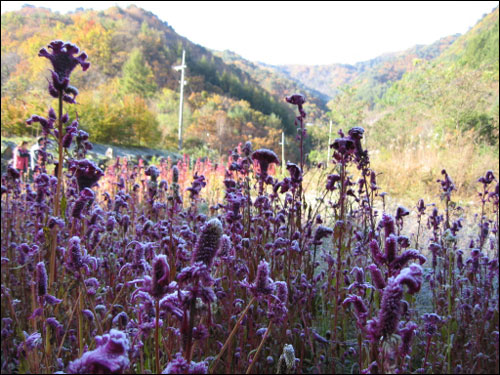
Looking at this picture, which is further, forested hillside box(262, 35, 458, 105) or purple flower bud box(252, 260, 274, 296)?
forested hillside box(262, 35, 458, 105)

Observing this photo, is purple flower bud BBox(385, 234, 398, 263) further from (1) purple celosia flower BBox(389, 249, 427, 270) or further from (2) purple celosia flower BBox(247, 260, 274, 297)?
(2) purple celosia flower BBox(247, 260, 274, 297)

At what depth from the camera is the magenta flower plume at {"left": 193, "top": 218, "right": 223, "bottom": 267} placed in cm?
71

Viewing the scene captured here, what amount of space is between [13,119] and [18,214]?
1230cm

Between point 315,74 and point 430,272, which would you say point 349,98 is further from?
point 315,74

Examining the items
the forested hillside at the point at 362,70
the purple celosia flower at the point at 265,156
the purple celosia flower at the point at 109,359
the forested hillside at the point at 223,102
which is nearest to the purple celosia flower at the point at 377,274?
the purple celosia flower at the point at 109,359

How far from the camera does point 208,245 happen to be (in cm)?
71

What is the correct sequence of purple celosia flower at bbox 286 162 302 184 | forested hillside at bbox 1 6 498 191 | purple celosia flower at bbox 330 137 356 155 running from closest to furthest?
purple celosia flower at bbox 330 137 356 155, purple celosia flower at bbox 286 162 302 184, forested hillside at bbox 1 6 498 191

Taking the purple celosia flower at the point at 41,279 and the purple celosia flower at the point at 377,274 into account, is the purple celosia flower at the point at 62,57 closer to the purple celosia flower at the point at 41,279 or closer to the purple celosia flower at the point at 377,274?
the purple celosia flower at the point at 41,279

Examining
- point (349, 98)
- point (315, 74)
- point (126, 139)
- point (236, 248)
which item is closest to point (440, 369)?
point (236, 248)

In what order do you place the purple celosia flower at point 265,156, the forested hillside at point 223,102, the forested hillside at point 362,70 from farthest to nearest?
the forested hillside at point 362,70 < the forested hillside at point 223,102 < the purple celosia flower at point 265,156

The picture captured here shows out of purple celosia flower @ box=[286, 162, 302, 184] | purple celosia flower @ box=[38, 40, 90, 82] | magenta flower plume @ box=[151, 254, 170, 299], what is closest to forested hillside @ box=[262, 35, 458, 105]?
purple celosia flower @ box=[286, 162, 302, 184]

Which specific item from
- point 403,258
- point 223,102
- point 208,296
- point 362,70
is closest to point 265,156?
point 403,258

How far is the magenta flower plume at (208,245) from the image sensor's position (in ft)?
2.32

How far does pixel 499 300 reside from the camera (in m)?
2.55
